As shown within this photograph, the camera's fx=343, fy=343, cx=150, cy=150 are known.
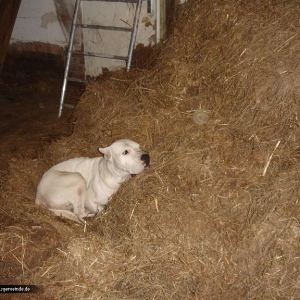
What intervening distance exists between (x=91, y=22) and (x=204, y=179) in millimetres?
4786

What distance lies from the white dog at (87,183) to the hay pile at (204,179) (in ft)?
0.71

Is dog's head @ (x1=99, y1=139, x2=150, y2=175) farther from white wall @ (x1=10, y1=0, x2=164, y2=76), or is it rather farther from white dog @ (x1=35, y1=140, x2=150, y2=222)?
white wall @ (x1=10, y1=0, x2=164, y2=76)

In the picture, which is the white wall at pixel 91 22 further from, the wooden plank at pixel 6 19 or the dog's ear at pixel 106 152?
the dog's ear at pixel 106 152

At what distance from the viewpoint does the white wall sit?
6.35 metres

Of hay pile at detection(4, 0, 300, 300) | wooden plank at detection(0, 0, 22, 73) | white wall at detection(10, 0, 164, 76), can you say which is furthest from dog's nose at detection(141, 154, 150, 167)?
wooden plank at detection(0, 0, 22, 73)

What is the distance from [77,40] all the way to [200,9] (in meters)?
3.56

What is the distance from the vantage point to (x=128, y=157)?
3.83 metres

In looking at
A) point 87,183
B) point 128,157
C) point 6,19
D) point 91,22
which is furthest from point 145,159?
point 91,22

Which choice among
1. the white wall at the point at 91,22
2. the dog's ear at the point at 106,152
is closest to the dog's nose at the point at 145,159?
the dog's ear at the point at 106,152

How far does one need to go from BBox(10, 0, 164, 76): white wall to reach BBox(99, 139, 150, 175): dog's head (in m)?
3.08

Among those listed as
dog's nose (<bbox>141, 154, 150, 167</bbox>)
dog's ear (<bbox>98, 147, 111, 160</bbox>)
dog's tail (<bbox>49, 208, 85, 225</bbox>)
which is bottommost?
dog's tail (<bbox>49, 208, 85, 225</bbox>)

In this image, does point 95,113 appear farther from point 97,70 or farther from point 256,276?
point 256,276

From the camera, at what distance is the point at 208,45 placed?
14.6ft

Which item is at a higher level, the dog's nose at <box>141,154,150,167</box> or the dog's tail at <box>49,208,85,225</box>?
the dog's nose at <box>141,154,150,167</box>
